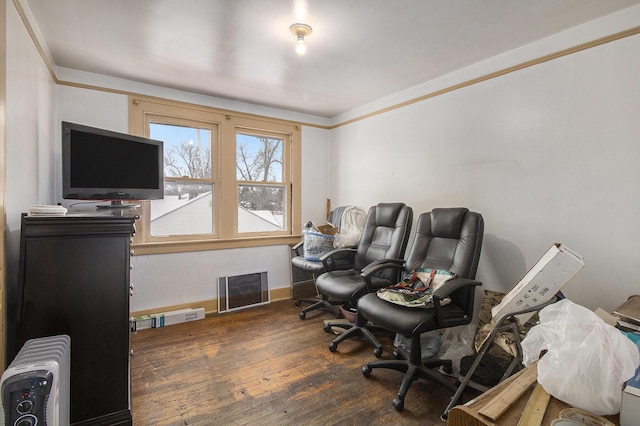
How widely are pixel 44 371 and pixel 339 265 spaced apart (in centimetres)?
236

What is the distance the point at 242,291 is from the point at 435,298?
8.02 ft

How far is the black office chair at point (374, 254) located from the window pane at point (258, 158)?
5.05 feet

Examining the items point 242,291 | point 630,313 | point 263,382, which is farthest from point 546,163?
point 242,291

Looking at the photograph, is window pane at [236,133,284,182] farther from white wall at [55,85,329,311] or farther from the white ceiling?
the white ceiling

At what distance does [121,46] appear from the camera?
2.34 m

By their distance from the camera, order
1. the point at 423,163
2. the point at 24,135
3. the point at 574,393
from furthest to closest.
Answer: the point at 423,163
the point at 24,135
the point at 574,393

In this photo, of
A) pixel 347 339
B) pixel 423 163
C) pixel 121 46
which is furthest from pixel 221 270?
pixel 423 163

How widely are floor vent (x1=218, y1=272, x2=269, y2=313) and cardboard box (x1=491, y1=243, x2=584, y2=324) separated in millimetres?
2644

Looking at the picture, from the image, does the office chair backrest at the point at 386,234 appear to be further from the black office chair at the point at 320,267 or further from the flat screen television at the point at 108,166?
the flat screen television at the point at 108,166

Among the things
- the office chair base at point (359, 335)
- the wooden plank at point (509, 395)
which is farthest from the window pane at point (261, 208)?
the wooden plank at point (509, 395)

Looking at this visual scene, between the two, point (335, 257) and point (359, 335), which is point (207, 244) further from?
point (359, 335)

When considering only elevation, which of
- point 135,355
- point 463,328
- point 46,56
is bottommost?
point 135,355

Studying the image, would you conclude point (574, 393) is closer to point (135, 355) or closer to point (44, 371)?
point (44, 371)

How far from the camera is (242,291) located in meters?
3.58
